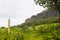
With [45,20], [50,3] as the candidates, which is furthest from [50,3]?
[45,20]

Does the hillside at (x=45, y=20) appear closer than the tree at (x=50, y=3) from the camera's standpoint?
No

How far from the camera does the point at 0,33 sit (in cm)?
3025

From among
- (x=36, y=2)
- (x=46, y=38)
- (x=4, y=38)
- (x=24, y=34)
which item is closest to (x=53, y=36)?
(x=46, y=38)

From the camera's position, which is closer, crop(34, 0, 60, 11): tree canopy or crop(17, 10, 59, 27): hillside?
crop(34, 0, 60, 11): tree canopy

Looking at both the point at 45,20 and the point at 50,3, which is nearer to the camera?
the point at 50,3

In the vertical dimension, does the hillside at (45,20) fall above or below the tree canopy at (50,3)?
below

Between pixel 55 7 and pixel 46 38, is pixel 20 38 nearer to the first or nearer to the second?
pixel 46 38

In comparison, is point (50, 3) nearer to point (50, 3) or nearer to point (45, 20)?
point (50, 3)

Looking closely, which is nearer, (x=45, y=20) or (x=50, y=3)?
(x=50, y=3)

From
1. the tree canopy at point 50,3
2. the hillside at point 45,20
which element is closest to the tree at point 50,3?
the tree canopy at point 50,3

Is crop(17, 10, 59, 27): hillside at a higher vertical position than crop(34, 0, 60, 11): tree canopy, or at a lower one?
lower

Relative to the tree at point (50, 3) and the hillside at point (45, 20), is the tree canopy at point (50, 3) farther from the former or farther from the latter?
the hillside at point (45, 20)

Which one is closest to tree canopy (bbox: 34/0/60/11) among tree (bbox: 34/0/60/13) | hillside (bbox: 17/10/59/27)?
tree (bbox: 34/0/60/13)

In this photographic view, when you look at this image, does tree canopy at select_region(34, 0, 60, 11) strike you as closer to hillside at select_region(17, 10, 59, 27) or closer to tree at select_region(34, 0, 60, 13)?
tree at select_region(34, 0, 60, 13)
